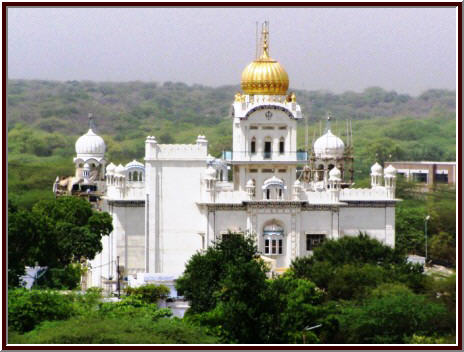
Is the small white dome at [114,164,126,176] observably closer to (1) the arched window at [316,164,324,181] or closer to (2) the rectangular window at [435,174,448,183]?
(1) the arched window at [316,164,324,181]

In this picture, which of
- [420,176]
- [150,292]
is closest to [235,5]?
[150,292]

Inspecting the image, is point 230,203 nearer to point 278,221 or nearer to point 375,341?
point 278,221

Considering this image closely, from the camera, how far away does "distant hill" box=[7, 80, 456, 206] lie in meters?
101

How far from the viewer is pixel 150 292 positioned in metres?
45.3

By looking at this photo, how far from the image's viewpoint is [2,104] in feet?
105

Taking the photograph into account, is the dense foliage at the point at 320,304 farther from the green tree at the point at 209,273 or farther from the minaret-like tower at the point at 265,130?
the minaret-like tower at the point at 265,130

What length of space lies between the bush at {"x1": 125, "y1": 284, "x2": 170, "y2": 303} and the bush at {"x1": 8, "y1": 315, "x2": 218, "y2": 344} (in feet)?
26.4

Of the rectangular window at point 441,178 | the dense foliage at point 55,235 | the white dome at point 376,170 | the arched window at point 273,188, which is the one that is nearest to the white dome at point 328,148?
the white dome at point 376,170

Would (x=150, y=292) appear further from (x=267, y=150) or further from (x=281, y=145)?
(x=281, y=145)

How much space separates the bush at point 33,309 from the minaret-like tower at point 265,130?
1721cm

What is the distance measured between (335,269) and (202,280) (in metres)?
4.30

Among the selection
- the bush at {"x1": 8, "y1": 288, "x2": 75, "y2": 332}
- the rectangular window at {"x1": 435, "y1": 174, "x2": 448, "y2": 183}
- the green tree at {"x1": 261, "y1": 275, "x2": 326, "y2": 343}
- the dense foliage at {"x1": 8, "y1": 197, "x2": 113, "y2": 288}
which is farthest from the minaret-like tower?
the rectangular window at {"x1": 435, "y1": 174, "x2": 448, "y2": 183}

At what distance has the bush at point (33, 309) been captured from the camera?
122 feet

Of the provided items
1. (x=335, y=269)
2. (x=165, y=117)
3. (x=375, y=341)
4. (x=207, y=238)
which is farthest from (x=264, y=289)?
(x=165, y=117)
